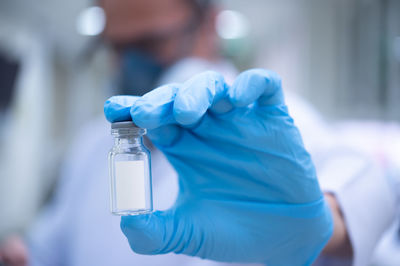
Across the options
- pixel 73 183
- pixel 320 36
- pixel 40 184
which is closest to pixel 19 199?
pixel 40 184

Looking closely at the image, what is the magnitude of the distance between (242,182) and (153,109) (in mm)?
224

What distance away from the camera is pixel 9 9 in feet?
10.9

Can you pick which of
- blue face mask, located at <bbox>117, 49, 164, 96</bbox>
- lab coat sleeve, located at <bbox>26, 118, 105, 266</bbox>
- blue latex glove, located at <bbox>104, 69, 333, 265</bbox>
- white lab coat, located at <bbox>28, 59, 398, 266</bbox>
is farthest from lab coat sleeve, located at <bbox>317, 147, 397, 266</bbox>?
lab coat sleeve, located at <bbox>26, 118, 105, 266</bbox>

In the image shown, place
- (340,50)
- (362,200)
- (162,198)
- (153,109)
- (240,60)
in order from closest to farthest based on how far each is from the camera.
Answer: (153,109)
(362,200)
(162,198)
(340,50)
(240,60)

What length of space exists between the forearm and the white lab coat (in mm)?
16

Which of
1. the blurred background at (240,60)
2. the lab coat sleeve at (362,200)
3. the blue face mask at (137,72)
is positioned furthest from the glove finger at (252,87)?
the blurred background at (240,60)

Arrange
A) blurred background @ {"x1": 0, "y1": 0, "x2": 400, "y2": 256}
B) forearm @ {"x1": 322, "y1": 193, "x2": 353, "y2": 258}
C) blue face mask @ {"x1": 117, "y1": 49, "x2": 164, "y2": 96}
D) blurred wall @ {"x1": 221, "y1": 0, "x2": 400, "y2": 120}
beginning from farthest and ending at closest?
1. blurred background @ {"x1": 0, "y1": 0, "x2": 400, "y2": 256}
2. blurred wall @ {"x1": 221, "y1": 0, "x2": 400, "y2": 120}
3. blue face mask @ {"x1": 117, "y1": 49, "x2": 164, "y2": 96}
4. forearm @ {"x1": 322, "y1": 193, "x2": 353, "y2": 258}

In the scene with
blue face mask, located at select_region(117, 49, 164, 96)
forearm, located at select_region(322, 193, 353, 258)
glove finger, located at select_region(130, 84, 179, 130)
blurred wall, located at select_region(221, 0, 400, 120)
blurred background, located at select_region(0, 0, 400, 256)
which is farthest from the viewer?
blurred background, located at select_region(0, 0, 400, 256)

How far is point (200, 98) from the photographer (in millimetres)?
435

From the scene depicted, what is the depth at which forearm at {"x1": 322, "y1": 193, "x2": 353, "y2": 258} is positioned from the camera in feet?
2.06

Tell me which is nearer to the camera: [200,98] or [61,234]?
[200,98]

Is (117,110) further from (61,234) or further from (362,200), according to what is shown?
(61,234)

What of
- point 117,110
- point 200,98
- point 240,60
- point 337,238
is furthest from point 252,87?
point 240,60

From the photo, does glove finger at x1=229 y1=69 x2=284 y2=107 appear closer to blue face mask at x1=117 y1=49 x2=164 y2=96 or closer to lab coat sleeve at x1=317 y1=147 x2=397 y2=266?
lab coat sleeve at x1=317 y1=147 x2=397 y2=266
